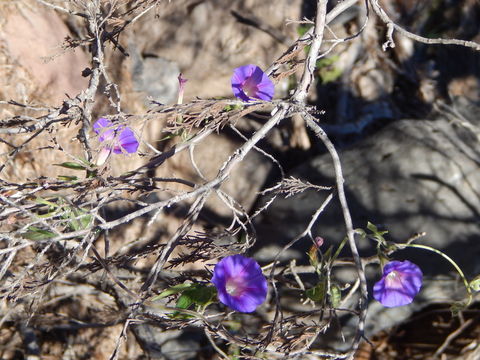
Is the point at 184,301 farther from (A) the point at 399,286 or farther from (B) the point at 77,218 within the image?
(A) the point at 399,286

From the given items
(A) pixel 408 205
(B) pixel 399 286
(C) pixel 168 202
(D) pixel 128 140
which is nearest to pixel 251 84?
(D) pixel 128 140

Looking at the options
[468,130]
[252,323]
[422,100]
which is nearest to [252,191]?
[252,323]

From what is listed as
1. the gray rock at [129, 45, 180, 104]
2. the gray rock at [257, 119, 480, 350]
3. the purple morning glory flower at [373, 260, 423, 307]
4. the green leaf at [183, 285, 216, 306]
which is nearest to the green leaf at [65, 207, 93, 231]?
the green leaf at [183, 285, 216, 306]

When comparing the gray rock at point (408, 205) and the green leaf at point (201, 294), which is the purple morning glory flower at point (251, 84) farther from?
the gray rock at point (408, 205)

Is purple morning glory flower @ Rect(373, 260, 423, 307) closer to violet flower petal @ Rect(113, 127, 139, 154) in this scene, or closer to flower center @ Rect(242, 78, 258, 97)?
flower center @ Rect(242, 78, 258, 97)

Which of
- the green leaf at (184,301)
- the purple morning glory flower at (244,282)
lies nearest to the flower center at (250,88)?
the purple morning glory flower at (244,282)

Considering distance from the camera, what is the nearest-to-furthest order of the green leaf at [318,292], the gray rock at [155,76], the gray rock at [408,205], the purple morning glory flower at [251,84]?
the purple morning glory flower at [251,84]
the green leaf at [318,292]
the gray rock at [408,205]
the gray rock at [155,76]
